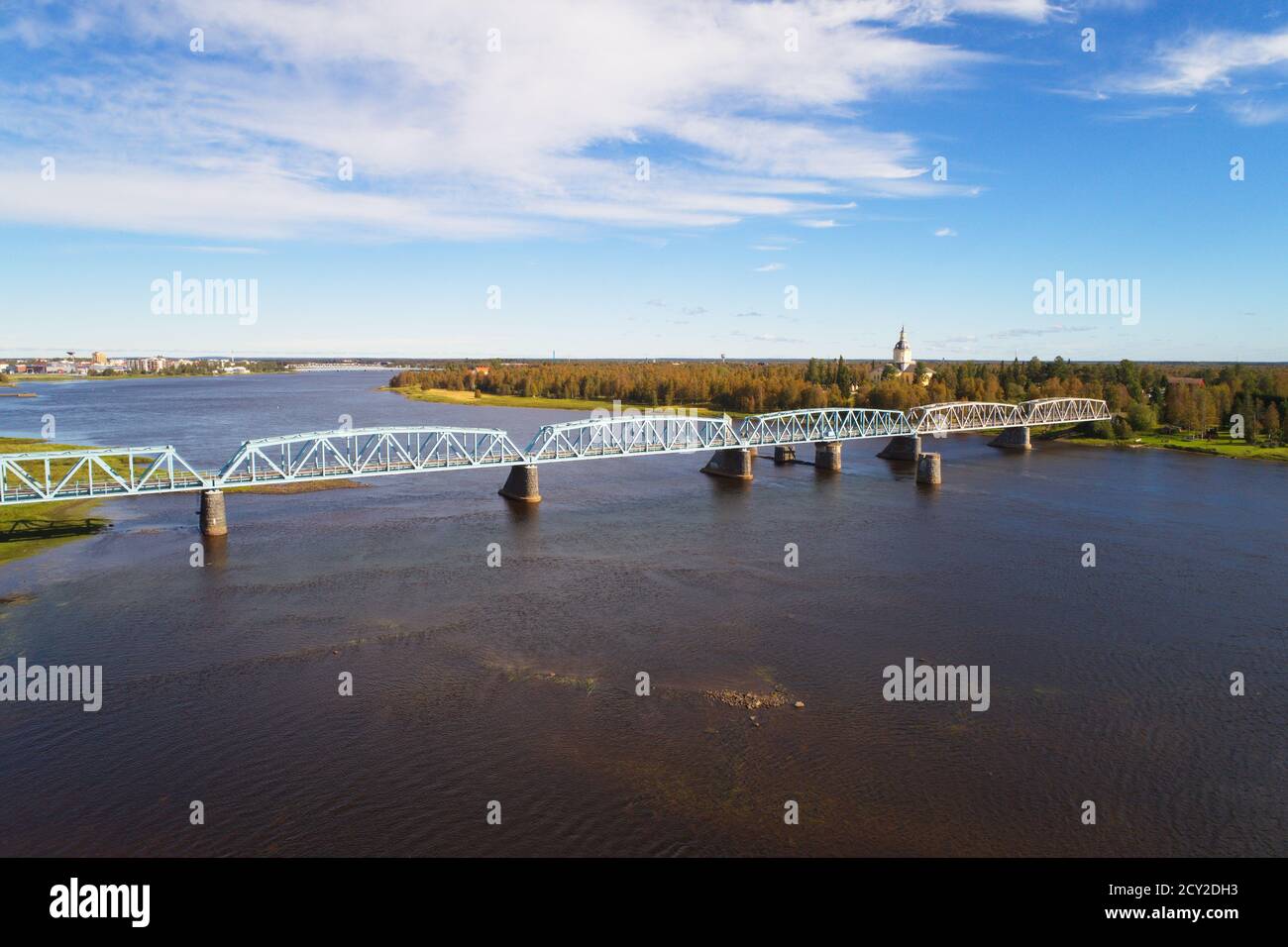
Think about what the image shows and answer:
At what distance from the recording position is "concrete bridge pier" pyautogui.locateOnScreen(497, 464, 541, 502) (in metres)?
50.9

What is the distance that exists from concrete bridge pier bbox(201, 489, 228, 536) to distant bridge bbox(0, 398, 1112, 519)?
30cm

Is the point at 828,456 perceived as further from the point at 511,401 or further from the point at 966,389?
the point at 511,401

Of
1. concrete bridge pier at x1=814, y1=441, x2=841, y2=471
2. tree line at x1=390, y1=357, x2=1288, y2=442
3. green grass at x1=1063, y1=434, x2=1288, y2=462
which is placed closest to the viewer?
concrete bridge pier at x1=814, y1=441, x2=841, y2=471

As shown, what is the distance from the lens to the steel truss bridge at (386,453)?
131 feet

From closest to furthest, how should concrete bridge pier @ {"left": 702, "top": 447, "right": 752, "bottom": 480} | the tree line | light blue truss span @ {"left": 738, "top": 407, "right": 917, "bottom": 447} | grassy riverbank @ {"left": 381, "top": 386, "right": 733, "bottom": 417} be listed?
concrete bridge pier @ {"left": 702, "top": 447, "right": 752, "bottom": 480} → light blue truss span @ {"left": 738, "top": 407, "right": 917, "bottom": 447} → the tree line → grassy riverbank @ {"left": 381, "top": 386, "right": 733, "bottom": 417}

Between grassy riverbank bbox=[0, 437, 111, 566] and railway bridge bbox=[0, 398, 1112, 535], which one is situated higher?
Result: railway bridge bbox=[0, 398, 1112, 535]

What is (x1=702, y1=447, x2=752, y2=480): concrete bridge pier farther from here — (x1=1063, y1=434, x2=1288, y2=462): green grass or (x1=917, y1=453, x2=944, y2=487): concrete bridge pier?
(x1=1063, y1=434, x2=1288, y2=462): green grass

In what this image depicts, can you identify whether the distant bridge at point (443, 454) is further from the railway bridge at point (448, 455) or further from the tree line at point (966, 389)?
the tree line at point (966, 389)

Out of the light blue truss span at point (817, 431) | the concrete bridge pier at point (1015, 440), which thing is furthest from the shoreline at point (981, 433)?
the light blue truss span at point (817, 431)

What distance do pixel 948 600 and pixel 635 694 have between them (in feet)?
50.2

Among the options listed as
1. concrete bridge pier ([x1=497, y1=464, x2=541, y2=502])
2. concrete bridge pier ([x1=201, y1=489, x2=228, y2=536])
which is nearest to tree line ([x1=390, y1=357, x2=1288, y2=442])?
concrete bridge pier ([x1=497, y1=464, x2=541, y2=502])

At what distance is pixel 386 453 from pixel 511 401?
95810mm

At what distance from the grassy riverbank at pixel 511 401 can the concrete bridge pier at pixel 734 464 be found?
2264 inches
